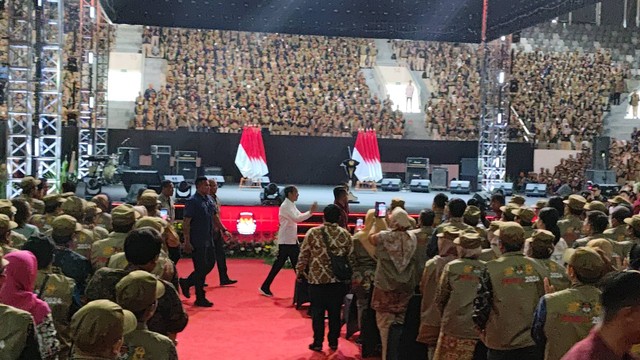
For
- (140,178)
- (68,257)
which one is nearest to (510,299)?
(68,257)

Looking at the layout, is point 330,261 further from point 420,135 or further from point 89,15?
point 420,135

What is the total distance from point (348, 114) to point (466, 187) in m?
5.27

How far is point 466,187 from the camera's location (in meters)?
22.5

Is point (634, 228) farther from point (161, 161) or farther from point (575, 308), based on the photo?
point (161, 161)

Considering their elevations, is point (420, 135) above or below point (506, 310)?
above

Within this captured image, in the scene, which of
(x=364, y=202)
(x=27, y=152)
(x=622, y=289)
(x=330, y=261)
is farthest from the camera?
(x=364, y=202)

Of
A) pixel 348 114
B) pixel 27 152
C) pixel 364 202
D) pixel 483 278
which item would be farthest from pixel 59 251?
pixel 348 114

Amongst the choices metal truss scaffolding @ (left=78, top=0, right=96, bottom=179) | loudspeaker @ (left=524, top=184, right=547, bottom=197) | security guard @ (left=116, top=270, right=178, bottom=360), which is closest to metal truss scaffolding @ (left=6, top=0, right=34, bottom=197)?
metal truss scaffolding @ (left=78, top=0, right=96, bottom=179)

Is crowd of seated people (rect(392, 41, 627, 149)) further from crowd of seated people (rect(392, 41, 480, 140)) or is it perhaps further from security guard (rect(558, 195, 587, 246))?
security guard (rect(558, 195, 587, 246))

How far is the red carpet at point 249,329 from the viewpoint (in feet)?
23.3

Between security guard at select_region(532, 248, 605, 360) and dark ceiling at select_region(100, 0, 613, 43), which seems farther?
dark ceiling at select_region(100, 0, 613, 43)

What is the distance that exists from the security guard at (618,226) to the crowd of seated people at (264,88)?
17936 mm

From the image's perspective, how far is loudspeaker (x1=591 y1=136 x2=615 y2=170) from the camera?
21922 millimetres

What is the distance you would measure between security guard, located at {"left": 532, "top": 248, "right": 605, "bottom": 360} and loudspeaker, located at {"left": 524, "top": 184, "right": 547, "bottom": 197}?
1912 centimetres
